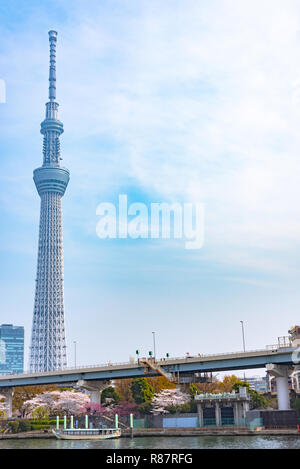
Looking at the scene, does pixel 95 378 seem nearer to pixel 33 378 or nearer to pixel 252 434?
pixel 33 378

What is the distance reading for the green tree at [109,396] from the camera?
127 meters

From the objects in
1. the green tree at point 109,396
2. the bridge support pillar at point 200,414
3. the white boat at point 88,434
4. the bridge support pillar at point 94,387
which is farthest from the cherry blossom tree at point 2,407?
the bridge support pillar at point 200,414

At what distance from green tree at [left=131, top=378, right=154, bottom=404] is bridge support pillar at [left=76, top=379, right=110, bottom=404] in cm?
598

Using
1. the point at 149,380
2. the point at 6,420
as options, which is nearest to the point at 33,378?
the point at 6,420

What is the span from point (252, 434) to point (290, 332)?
63332mm

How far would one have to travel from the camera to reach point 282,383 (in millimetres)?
100250

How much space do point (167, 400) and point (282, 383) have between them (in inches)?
1094

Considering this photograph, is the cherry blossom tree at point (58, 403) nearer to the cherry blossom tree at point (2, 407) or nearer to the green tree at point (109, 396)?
the cherry blossom tree at point (2, 407)

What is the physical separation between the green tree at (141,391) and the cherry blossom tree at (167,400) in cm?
162

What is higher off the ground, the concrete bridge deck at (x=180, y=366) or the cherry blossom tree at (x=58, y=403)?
the concrete bridge deck at (x=180, y=366)

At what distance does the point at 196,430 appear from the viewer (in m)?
94.8

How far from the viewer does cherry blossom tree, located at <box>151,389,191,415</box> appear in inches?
4517

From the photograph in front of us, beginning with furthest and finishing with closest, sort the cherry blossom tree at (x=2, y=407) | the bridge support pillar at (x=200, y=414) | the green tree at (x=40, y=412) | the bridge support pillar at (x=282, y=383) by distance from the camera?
the cherry blossom tree at (x=2, y=407) < the green tree at (x=40, y=412) < the bridge support pillar at (x=200, y=414) < the bridge support pillar at (x=282, y=383)

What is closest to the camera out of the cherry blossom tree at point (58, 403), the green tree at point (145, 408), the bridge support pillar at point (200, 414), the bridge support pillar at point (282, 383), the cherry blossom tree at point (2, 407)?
the bridge support pillar at point (282, 383)
